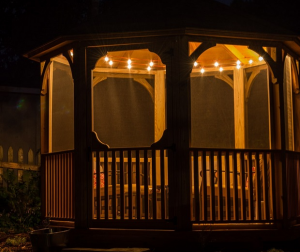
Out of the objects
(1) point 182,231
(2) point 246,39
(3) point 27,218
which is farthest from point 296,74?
(3) point 27,218

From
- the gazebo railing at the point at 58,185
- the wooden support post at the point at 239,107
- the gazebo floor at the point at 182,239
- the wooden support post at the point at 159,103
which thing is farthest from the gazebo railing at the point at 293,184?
the wooden support post at the point at 159,103

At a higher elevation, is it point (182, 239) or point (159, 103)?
point (159, 103)

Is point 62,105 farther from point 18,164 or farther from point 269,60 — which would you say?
point 269,60

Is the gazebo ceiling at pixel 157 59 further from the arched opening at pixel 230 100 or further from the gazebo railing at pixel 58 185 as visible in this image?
the gazebo railing at pixel 58 185

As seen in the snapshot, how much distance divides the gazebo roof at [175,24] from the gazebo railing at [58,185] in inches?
70.2

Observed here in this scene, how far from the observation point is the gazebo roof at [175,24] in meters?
8.12

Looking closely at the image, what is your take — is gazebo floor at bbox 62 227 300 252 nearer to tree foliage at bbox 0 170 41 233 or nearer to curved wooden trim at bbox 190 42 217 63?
tree foliage at bbox 0 170 41 233

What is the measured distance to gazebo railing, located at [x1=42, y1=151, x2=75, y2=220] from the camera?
29.1 ft

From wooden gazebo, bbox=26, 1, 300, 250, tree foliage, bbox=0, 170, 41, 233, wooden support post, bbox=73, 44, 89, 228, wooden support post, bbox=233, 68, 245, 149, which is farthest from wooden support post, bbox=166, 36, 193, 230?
wooden support post, bbox=233, 68, 245, 149

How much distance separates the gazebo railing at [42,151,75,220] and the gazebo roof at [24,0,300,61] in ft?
5.85

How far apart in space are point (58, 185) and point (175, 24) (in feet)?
10.6

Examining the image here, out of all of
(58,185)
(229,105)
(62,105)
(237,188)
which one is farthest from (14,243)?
(229,105)

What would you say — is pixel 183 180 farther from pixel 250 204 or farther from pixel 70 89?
pixel 70 89

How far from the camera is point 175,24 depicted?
318 inches
